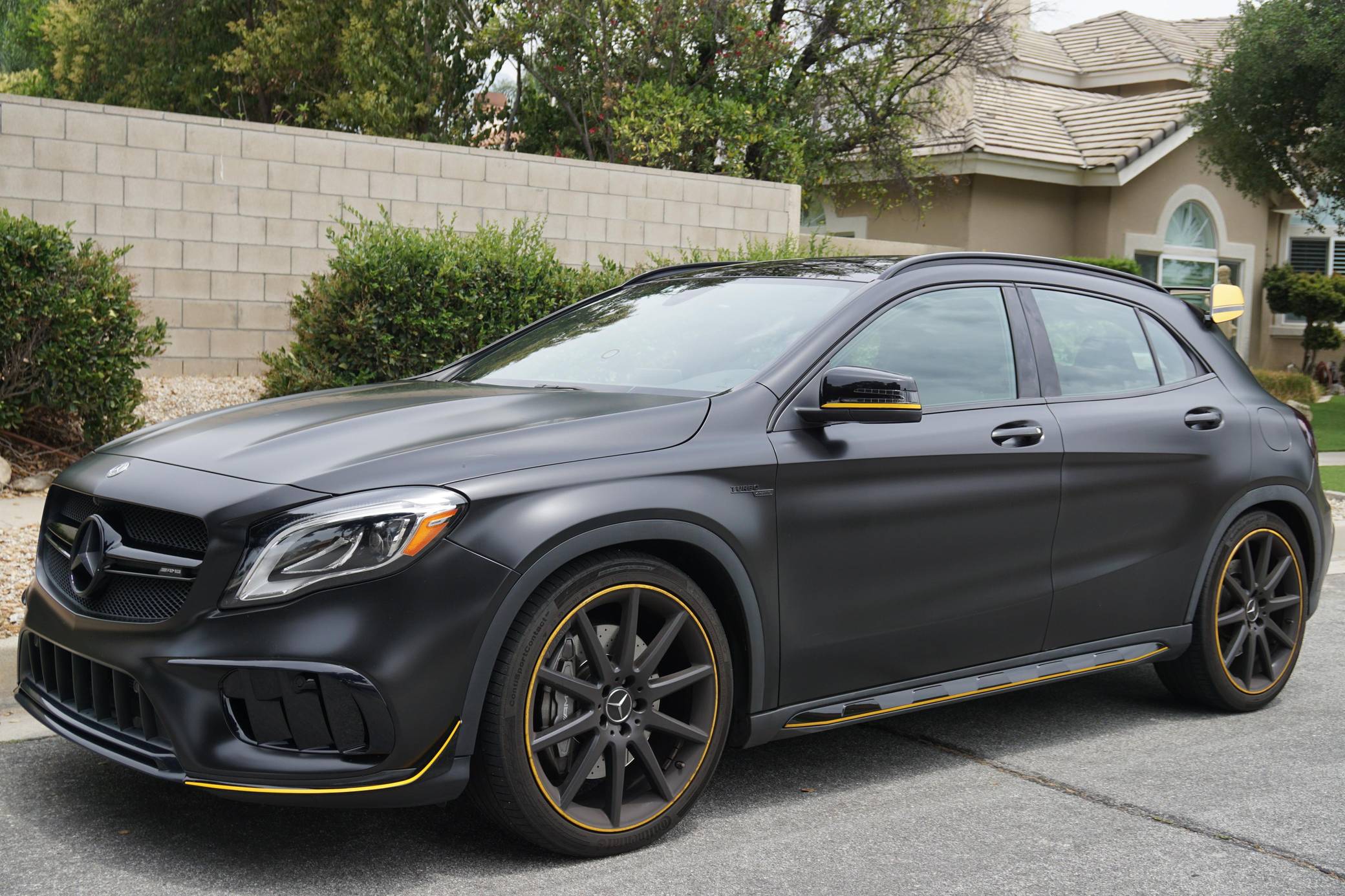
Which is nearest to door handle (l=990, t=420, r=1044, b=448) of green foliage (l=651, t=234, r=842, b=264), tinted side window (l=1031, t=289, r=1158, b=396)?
tinted side window (l=1031, t=289, r=1158, b=396)

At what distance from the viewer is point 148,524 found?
3.63m

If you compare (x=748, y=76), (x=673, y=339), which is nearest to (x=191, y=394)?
(x=673, y=339)

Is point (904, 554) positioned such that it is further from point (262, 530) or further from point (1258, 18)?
point (1258, 18)

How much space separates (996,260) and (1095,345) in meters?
0.55

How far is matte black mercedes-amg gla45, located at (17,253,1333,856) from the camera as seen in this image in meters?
3.36

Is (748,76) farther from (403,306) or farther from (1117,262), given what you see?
(403,306)

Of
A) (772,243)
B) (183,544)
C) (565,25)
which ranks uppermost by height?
(565,25)

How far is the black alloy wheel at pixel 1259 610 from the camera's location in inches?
214

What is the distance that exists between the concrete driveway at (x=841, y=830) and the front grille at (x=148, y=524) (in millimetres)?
856

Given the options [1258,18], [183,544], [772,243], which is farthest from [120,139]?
[1258,18]

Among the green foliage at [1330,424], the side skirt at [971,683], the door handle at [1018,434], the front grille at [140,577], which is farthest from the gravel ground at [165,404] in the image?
the green foliage at [1330,424]

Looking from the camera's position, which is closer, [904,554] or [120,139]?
[904,554]

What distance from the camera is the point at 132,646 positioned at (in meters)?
3.45

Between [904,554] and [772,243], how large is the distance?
1062cm
